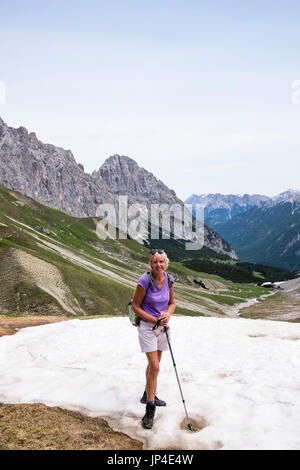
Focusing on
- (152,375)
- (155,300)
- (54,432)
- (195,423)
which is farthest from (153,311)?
(54,432)

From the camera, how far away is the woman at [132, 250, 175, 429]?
10648 mm

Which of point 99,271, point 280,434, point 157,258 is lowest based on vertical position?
point 99,271

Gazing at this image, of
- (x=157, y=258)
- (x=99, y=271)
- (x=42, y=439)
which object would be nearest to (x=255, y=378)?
(x=157, y=258)

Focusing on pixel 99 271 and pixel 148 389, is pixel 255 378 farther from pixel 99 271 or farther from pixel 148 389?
pixel 99 271

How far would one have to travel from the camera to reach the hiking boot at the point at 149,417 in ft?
32.8

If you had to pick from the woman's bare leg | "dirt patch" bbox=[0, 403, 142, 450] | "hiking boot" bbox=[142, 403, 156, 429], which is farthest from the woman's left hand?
"dirt patch" bbox=[0, 403, 142, 450]

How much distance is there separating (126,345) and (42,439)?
10352 mm

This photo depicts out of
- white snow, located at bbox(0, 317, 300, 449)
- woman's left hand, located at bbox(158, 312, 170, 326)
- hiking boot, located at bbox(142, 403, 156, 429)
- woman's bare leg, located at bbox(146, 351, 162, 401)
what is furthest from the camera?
woman's left hand, located at bbox(158, 312, 170, 326)

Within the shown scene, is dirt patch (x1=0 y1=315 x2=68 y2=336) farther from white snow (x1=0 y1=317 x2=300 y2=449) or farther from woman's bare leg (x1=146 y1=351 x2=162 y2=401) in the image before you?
woman's bare leg (x1=146 y1=351 x2=162 y2=401)

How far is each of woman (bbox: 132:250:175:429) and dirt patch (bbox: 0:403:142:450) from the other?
5.39 ft

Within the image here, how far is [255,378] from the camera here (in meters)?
13.9

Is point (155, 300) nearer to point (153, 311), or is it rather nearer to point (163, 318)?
point (153, 311)

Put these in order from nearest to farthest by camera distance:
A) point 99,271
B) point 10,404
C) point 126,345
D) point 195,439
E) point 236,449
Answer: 1. point 236,449
2. point 195,439
3. point 10,404
4. point 126,345
5. point 99,271

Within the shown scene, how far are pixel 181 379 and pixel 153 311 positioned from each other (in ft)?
16.2
